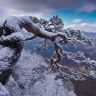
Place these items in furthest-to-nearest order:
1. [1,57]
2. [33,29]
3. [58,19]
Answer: [58,19] < [33,29] < [1,57]

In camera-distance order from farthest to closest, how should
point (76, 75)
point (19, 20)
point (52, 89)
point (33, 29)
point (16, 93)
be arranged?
point (52, 89), point (76, 75), point (16, 93), point (33, 29), point (19, 20)

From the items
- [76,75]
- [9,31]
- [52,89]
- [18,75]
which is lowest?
[52,89]

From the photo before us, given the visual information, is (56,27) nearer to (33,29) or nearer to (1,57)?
(33,29)

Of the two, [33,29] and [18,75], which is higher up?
[33,29]

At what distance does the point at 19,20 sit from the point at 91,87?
60.5 meters

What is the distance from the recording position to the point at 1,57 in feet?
7.09

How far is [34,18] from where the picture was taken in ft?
26.8

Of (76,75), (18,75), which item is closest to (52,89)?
(76,75)

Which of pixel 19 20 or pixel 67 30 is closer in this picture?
pixel 19 20

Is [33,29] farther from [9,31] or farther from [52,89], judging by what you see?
[52,89]

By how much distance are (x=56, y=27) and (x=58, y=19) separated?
685 millimetres

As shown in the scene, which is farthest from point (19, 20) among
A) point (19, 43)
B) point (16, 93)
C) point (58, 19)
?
point (58, 19)

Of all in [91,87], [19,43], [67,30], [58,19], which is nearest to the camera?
[19,43]

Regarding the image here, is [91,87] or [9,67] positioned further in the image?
[91,87]
